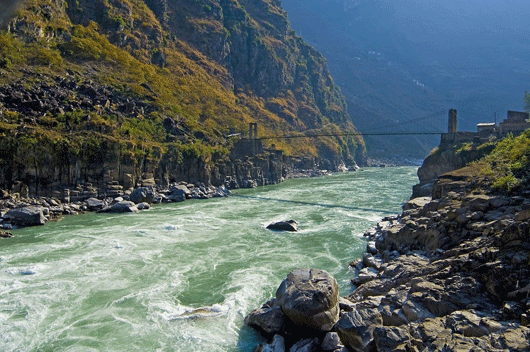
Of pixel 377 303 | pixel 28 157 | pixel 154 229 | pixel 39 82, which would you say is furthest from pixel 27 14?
pixel 377 303

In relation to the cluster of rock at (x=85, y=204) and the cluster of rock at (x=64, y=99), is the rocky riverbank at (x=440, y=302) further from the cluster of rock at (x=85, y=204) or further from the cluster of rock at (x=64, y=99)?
the cluster of rock at (x=64, y=99)

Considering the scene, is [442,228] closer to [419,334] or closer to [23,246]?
[419,334]

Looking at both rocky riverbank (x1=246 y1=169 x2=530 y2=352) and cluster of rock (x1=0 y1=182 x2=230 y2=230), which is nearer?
rocky riverbank (x1=246 y1=169 x2=530 y2=352)

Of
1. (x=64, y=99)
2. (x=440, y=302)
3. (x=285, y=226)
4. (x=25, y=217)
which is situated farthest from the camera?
(x=64, y=99)

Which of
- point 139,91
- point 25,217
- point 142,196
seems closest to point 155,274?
point 25,217

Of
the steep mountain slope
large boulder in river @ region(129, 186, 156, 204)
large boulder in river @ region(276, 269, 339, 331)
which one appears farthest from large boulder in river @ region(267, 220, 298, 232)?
the steep mountain slope

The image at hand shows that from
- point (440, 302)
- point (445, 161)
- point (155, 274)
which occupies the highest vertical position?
point (445, 161)

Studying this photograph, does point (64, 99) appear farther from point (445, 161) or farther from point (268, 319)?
point (445, 161)

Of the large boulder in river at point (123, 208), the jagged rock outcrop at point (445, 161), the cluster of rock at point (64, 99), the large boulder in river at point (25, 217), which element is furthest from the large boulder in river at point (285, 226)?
the cluster of rock at point (64, 99)

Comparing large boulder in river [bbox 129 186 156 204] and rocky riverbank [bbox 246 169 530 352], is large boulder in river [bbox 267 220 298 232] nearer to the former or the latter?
rocky riverbank [bbox 246 169 530 352]
